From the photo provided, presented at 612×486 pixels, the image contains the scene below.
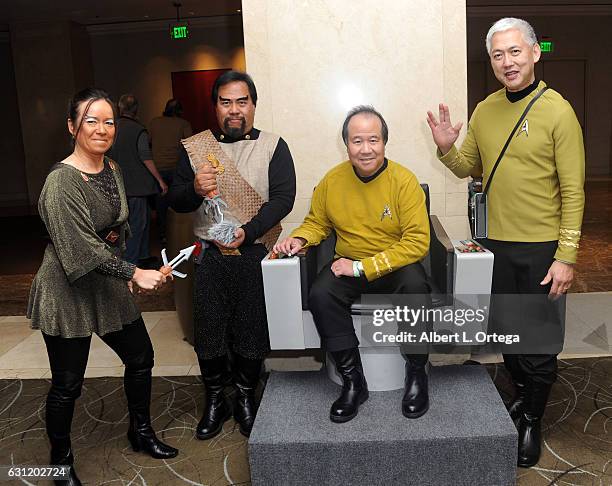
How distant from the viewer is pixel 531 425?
2.35 metres

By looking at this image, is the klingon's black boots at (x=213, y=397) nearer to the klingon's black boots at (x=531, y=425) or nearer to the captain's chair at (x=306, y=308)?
the captain's chair at (x=306, y=308)

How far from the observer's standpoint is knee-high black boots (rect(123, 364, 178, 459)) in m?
2.39

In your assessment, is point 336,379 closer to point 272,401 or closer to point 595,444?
point 272,401

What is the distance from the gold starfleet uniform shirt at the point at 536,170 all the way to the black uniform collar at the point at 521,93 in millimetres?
12

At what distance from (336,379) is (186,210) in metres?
0.92

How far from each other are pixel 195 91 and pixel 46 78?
2.48m

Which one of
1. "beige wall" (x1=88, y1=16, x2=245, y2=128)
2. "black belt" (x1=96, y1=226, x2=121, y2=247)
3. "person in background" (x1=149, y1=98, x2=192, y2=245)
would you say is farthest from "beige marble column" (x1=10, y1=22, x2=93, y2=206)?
"black belt" (x1=96, y1=226, x2=121, y2=247)

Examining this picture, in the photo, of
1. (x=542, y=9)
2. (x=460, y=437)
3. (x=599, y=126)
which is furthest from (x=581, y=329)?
(x=599, y=126)

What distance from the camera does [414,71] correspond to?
3059 mm

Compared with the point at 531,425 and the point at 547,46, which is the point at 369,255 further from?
the point at 547,46

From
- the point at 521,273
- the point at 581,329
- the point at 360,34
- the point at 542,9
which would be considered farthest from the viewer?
the point at 542,9

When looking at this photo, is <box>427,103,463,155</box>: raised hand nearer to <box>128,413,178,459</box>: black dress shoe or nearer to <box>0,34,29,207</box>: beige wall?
<box>128,413,178,459</box>: black dress shoe

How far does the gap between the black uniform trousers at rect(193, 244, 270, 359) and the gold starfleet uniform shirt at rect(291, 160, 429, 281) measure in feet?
0.86

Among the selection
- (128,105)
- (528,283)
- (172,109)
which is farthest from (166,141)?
(528,283)
